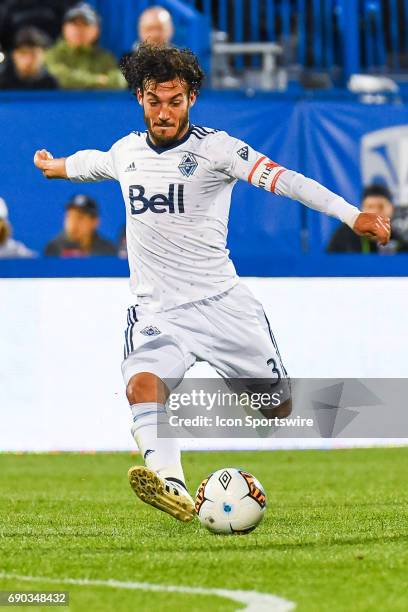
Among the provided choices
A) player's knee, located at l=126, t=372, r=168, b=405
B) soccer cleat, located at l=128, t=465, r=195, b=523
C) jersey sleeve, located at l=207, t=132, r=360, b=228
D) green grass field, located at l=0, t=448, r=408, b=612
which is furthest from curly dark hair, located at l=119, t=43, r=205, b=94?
green grass field, located at l=0, t=448, r=408, b=612

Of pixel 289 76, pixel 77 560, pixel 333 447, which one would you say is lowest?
pixel 333 447

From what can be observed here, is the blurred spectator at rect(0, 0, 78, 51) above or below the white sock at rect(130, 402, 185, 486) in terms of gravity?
above

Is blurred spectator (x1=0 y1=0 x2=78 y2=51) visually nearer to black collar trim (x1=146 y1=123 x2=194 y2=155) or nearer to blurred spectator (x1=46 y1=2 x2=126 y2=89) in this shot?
blurred spectator (x1=46 y1=2 x2=126 y2=89)

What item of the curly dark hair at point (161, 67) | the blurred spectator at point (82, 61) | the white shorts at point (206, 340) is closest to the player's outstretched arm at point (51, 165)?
the curly dark hair at point (161, 67)

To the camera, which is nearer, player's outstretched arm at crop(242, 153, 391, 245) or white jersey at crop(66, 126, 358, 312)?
player's outstretched arm at crop(242, 153, 391, 245)

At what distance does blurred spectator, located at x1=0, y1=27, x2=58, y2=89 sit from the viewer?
1417 centimetres

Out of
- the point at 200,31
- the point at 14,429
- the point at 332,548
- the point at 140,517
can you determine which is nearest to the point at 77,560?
the point at 332,548

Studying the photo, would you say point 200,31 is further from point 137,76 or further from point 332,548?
point 332,548

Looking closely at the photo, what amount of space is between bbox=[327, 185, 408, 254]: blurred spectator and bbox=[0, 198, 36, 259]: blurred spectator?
277 cm

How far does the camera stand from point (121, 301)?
11.3 m

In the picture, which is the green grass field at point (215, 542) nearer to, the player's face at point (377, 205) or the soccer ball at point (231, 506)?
the soccer ball at point (231, 506)

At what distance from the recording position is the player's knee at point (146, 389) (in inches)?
284

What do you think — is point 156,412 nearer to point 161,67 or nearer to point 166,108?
point 166,108

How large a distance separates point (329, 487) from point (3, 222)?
4672 millimetres
